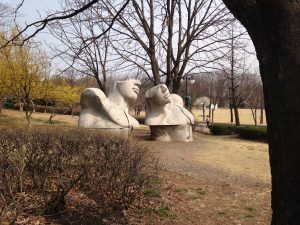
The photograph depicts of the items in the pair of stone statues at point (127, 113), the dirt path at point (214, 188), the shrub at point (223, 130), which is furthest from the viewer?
the shrub at point (223, 130)

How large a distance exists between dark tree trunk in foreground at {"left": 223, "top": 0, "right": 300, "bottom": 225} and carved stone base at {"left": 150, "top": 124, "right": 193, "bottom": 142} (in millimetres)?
12925

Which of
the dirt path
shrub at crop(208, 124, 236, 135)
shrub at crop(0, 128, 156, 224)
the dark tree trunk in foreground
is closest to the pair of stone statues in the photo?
the dirt path

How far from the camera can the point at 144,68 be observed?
73.2 ft

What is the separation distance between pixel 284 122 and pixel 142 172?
4.00m

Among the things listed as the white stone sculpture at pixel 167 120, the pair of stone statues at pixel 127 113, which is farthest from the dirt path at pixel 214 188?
the white stone sculpture at pixel 167 120

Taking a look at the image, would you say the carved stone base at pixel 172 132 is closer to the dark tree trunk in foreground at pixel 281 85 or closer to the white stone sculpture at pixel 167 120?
the white stone sculpture at pixel 167 120

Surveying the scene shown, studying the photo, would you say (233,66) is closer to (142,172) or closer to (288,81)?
(142,172)

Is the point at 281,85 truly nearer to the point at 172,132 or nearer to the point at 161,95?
the point at 161,95

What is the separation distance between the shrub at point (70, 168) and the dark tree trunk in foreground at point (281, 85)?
3429 mm

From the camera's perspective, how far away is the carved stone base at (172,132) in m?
16.0

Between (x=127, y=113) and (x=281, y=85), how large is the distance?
40.8 feet

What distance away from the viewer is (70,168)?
19.8ft

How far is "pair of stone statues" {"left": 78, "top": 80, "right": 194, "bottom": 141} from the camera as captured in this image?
14.3 meters

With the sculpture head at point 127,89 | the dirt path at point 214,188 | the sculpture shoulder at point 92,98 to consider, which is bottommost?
the dirt path at point 214,188
